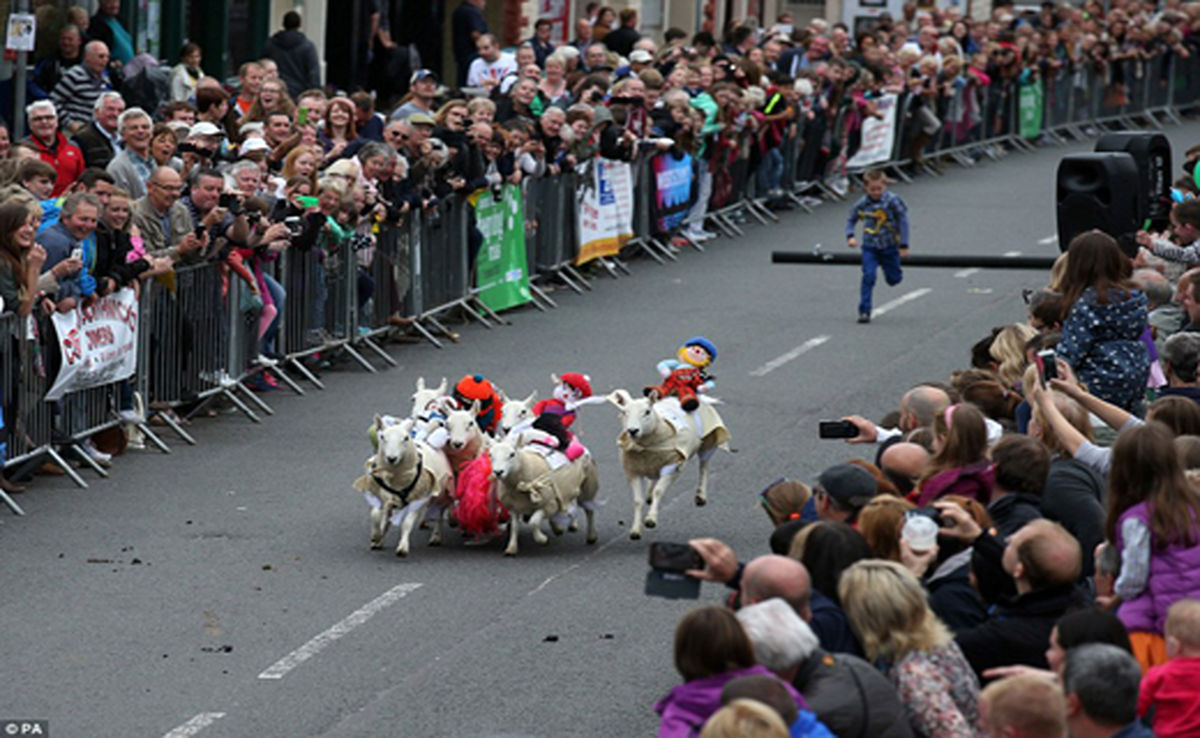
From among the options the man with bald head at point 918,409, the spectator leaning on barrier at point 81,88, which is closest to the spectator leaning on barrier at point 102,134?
the spectator leaning on barrier at point 81,88

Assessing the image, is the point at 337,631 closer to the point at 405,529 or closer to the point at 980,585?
the point at 405,529

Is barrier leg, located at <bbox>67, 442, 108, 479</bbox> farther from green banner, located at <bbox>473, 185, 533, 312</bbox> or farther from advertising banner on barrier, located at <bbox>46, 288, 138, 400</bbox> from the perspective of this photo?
green banner, located at <bbox>473, 185, 533, 312</bbox>

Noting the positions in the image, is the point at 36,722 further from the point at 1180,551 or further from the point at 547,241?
the point at 547,241

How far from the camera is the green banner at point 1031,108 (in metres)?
42.3

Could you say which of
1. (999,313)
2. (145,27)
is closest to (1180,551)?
(999,313)

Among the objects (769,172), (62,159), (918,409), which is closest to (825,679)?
(918,409)

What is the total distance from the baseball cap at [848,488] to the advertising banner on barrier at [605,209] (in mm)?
15443

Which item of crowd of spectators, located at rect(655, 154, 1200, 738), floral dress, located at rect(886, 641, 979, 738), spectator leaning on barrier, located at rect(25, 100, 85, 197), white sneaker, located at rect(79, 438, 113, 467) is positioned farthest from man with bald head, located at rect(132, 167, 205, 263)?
floral dress, located at rect(886, 641, 979, 738)

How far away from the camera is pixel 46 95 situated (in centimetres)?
2272

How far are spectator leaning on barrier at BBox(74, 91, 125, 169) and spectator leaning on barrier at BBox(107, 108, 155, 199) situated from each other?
800mm

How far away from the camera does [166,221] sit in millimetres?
17359

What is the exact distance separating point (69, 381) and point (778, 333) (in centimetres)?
921

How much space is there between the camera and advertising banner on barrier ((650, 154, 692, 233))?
89.2 ft

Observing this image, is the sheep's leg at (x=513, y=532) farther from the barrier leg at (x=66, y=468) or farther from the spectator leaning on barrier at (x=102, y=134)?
the spectator leaning on barrier at (x=102, y=134)
